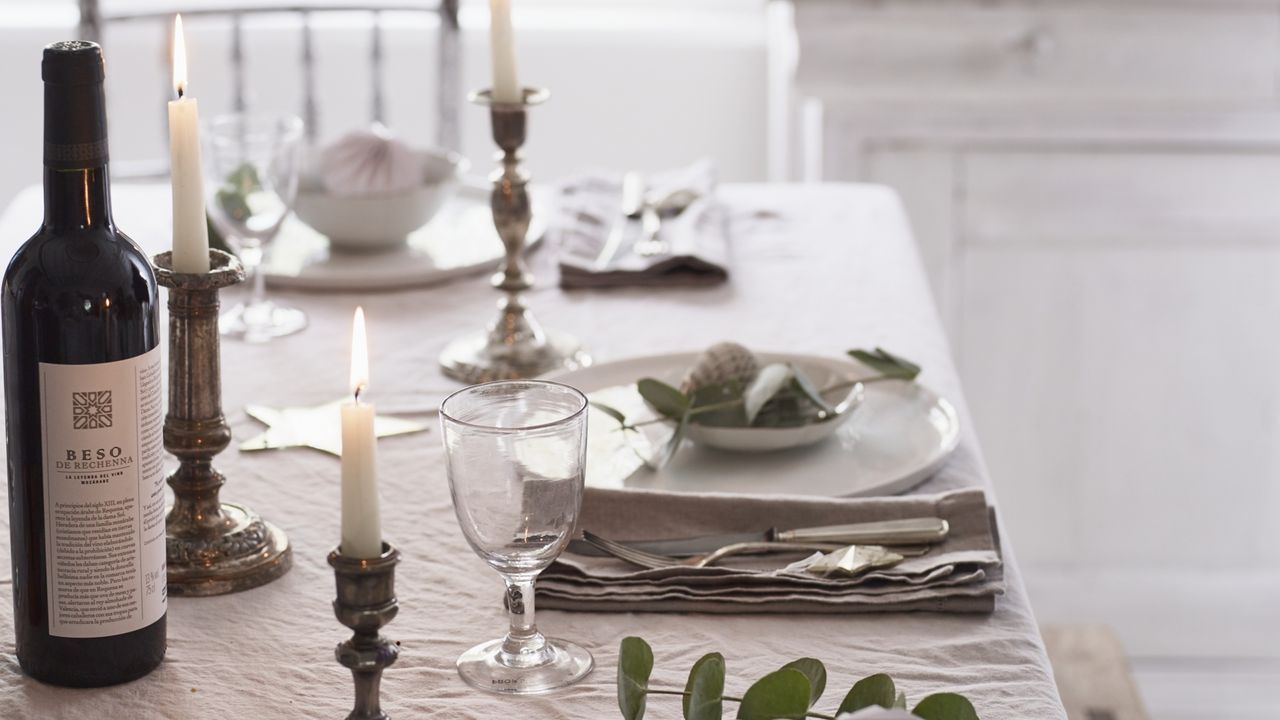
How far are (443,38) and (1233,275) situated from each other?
1.17 m

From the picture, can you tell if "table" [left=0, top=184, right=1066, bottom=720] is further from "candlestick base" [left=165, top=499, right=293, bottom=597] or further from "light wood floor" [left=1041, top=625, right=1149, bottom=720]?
"light wood floor" [left=1041, top=625, right=1149, bottom=720]

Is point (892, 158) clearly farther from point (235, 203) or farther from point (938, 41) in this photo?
point (235, 203)

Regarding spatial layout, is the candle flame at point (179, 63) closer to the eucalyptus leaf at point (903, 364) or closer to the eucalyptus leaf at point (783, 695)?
the eucalyptus leaf at point (783, 695)

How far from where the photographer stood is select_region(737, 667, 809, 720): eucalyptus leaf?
0.64 m

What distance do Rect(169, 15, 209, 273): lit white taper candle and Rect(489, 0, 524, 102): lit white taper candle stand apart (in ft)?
1.16

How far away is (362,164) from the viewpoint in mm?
1424

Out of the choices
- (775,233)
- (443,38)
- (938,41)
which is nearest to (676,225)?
(775,233)

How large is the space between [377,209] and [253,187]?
15 cm

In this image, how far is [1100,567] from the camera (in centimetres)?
233

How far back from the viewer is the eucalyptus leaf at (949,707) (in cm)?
64

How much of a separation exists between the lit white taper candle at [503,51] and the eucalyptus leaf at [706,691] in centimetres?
59

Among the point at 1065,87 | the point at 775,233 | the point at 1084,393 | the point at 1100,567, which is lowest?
the point at 1100,567

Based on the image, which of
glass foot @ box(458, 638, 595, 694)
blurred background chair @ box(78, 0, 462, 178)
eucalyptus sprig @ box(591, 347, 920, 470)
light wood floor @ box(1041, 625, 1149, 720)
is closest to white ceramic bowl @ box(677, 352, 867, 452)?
eucalyptus sprig @ box(591, 347, 920, 470)

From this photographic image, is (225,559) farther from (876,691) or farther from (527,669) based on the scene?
(876,691)
